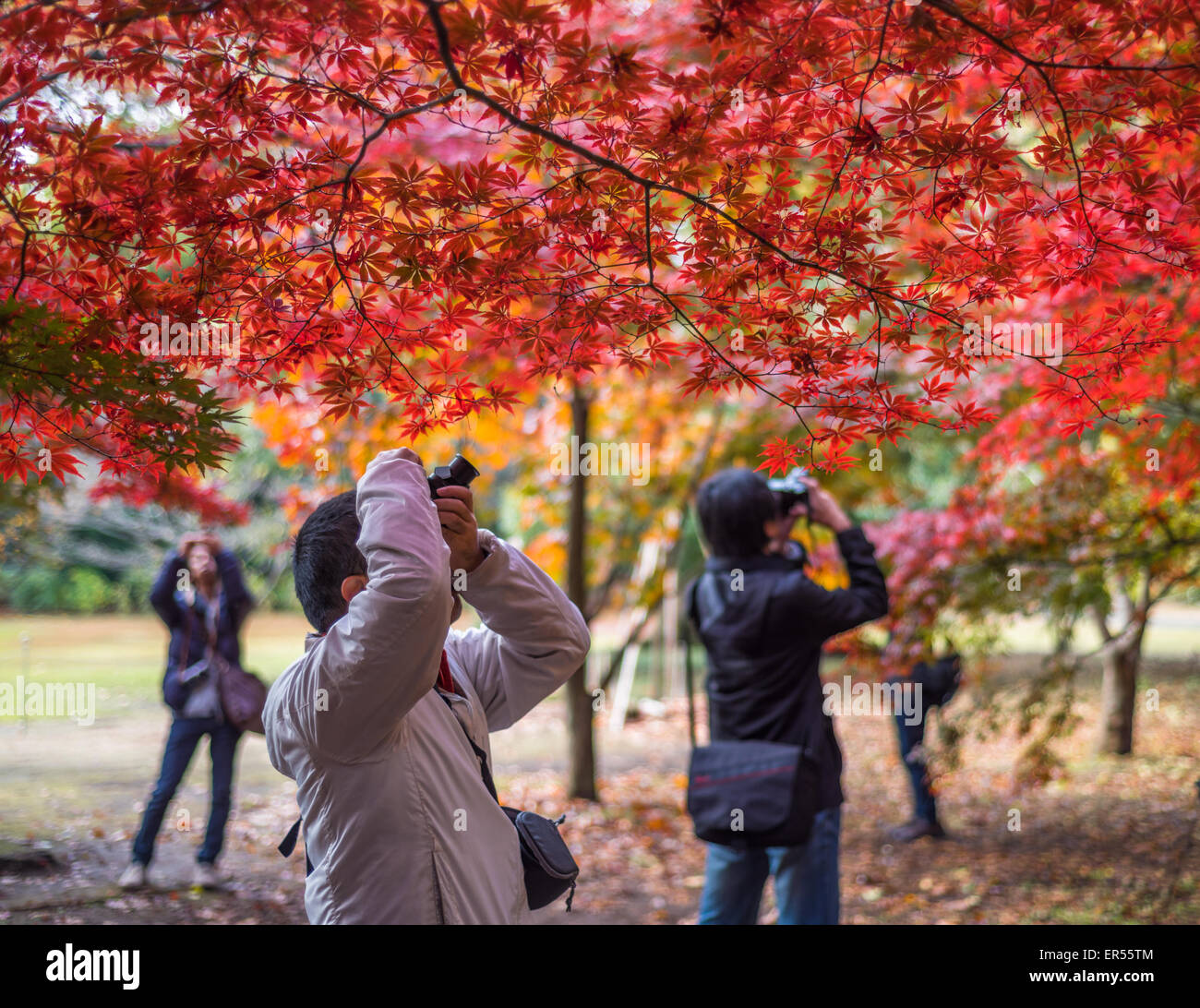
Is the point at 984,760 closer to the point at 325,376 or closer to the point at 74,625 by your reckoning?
the point at 325,376

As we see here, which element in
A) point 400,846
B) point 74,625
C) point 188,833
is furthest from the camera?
point 74,625

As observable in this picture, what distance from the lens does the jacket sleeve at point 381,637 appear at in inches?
56.2

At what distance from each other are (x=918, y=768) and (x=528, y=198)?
192 inches

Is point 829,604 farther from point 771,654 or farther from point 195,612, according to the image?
point 195,612

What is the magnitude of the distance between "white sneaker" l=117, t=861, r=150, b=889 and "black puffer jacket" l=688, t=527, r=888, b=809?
2927 millimetres

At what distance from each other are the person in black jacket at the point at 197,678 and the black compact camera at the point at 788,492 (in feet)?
9.10

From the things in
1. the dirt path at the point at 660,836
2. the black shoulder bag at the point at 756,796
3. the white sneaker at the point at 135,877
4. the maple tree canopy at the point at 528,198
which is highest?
the maple tree canopy at the point at 528,198

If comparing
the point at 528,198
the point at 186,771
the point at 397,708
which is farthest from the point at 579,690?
the point at 397,708

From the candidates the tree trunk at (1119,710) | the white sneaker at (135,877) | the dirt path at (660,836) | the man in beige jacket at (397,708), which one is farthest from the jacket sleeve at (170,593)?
the tree trunk at (1119,710)

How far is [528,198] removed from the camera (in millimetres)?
1945

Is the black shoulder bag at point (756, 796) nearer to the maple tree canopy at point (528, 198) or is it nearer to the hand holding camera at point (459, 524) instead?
the maple tree canopy at point (528, 198)

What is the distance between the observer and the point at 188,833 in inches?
222
